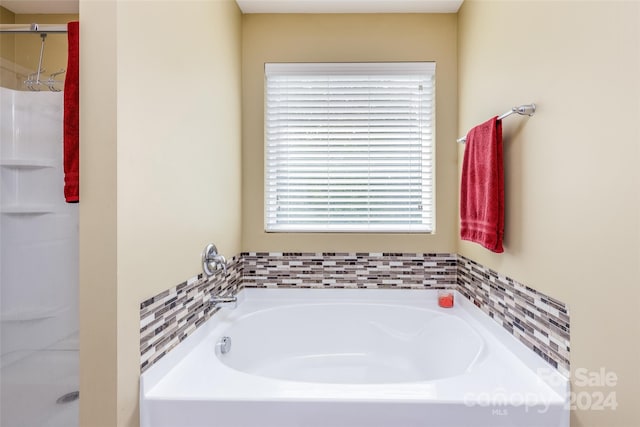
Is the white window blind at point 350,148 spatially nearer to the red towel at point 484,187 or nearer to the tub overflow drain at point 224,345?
the red towel at point 484,187

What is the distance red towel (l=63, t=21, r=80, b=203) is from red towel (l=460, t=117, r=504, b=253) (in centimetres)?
161

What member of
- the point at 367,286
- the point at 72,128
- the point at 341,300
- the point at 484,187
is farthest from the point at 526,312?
the point at 72,128

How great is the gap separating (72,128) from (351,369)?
1.90 m

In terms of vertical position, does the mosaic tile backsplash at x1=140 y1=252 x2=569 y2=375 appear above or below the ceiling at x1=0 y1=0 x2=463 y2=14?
below

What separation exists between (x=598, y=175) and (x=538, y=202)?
325mm

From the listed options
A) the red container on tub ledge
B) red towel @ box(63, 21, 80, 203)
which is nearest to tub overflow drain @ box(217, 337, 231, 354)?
red towel @ box(63, 21, 80, 203)

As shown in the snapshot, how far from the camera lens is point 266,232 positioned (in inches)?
91.4

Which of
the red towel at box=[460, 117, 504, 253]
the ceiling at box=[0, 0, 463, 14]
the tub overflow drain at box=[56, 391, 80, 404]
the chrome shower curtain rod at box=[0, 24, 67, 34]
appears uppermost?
the ceiling at box=[0, 0, 463, 14]

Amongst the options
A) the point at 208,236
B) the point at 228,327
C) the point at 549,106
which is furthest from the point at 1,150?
the point at 549,106

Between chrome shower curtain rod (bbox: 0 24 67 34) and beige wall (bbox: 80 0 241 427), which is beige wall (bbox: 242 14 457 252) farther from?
chrome shower curtain rod (bbox: 0 24 67 34)

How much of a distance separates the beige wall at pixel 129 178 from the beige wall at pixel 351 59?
748mm

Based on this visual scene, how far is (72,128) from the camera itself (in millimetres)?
1058

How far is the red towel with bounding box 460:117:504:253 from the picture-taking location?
5.09 feet

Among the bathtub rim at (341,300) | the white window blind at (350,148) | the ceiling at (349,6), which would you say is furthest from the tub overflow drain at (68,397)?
the ceiling at (349,6)
